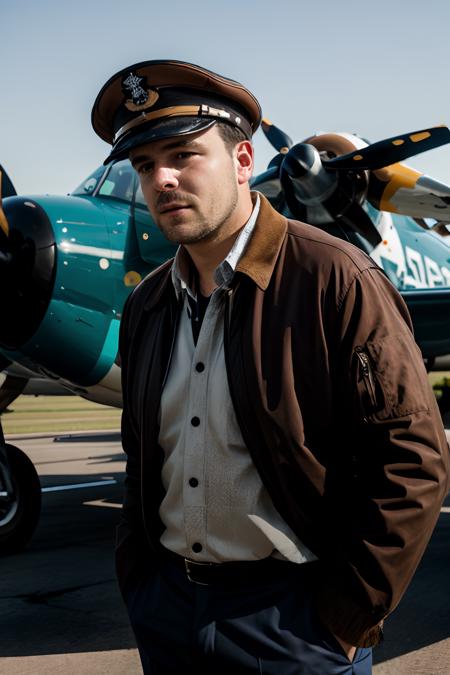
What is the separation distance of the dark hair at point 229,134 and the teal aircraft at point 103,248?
13.6ft

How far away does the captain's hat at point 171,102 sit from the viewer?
177 centimetres

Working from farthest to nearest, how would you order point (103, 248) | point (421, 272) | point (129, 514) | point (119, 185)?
1. point (421, 272)
2. point (119, 185)
3. point (103, 248)
4. point (129, 514)

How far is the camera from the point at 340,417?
1.63 m

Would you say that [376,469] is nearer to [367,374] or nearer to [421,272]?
[367,374]

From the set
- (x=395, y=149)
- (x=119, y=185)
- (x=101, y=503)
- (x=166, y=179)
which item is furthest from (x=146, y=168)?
(x=101, y=503)

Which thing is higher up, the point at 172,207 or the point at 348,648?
the point at 172,207

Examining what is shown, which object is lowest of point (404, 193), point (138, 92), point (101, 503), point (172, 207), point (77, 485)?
point (77, 485)

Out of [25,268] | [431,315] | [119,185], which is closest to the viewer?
[25,268]

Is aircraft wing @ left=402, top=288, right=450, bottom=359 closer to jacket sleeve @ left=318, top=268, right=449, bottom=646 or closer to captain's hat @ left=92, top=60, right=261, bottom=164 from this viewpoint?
captain's hat @ left=92, top=60, right=261, bottom=164

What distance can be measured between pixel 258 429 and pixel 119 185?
564cm

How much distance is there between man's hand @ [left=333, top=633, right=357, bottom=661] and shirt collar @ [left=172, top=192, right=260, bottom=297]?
0.78 m

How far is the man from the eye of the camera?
1563 mm

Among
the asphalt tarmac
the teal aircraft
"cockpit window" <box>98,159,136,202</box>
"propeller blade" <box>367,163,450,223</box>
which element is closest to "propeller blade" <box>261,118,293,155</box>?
the teal aircraft

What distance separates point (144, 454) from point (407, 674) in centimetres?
252
